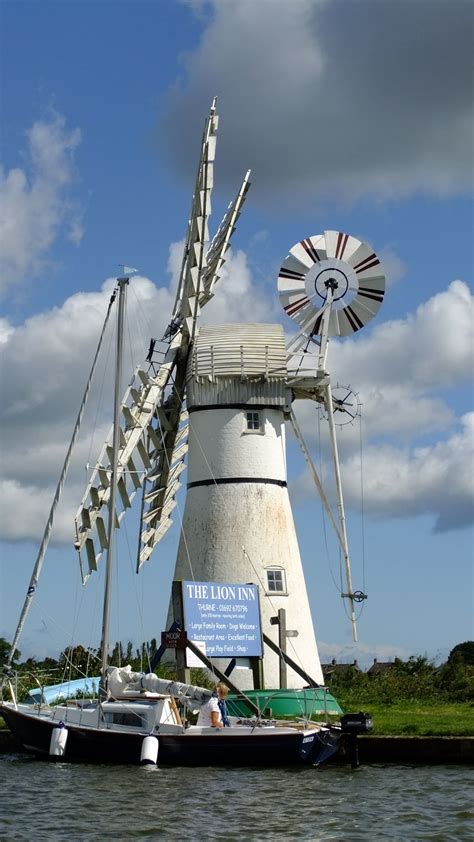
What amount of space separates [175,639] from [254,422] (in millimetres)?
10026

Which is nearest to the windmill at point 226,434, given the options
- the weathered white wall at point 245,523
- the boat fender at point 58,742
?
the weathered white wall at point 245,523

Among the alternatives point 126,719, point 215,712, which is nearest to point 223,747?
point 215,712

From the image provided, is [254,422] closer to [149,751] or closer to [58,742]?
[58,742]

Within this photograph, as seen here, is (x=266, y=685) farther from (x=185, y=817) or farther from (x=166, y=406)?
(x=185, y=817)

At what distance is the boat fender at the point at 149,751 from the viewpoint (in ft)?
93.8

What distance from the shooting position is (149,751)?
28609 mm

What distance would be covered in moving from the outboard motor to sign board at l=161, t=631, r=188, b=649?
4.93 m

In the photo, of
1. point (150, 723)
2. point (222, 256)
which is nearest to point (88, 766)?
point (150, 723)

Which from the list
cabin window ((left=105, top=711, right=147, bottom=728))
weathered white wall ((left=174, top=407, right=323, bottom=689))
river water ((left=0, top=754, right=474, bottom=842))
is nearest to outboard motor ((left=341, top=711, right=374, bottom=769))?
river water ((left=0, top=754, right=474, bottom=842))

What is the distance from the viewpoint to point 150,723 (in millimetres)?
29438

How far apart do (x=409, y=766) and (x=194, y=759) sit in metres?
4.95

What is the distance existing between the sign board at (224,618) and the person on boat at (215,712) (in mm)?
1964

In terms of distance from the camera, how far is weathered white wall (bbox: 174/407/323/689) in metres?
38.0

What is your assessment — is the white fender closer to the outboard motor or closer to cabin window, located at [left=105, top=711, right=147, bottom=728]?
cabin window, located at [left=105, top=711, right=147, bottom=728]
